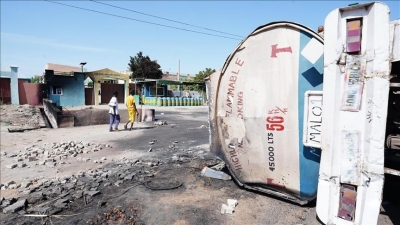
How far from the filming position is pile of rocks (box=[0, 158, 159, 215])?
334 centimetres

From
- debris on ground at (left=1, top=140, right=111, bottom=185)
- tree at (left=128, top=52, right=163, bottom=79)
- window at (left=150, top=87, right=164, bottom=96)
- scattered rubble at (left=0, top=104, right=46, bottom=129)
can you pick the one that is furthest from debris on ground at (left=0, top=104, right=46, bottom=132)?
tree at (left=128, top=52, right=163, bottom=79)

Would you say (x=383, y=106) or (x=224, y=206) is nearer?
(x=383, y=106)

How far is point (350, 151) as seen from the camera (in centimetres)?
197

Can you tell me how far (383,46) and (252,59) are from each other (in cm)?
143

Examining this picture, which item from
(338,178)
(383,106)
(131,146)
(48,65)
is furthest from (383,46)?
(48,65)

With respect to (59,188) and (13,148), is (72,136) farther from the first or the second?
(59,188)

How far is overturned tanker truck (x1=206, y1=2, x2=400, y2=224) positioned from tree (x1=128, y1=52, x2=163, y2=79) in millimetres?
35797

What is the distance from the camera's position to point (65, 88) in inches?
962

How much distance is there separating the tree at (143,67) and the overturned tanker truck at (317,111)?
35.8 metres

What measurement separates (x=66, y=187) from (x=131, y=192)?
1193 mm

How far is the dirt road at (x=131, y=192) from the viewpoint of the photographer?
286 centimetres

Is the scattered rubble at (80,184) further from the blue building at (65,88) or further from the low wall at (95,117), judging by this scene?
the blue building at (65,88)

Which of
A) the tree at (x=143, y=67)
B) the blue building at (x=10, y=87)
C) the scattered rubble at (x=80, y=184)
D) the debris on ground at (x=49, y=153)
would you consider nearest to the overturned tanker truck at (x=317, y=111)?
the scattered rubble at (x=80, y=184)

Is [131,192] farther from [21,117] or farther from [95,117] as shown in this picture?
[21,117]
